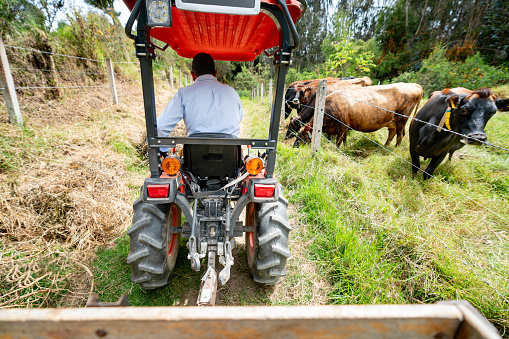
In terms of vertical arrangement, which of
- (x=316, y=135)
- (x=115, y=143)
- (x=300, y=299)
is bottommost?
(x=300, y=299)

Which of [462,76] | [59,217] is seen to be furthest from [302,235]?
[462,76]

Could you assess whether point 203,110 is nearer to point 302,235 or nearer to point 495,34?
point 302,235

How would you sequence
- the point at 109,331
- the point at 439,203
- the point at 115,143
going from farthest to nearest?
the point at 115,143 → the point at 439,203 → the point at 109,331

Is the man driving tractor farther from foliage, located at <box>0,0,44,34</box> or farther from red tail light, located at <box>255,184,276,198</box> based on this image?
foliage, located at <box>0,0,44,34</box>

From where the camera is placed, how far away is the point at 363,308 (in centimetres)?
74

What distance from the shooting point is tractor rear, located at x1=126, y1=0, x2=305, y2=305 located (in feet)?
5.24

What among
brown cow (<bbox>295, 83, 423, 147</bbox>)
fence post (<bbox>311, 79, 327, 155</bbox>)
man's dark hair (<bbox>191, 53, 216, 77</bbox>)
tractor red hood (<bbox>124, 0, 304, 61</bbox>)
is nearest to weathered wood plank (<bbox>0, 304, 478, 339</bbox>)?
tractor red hood (<bbox>124, 0, 304, 61</bbox>)

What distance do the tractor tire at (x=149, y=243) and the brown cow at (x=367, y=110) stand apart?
481cm

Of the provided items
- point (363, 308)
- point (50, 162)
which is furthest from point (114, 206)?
point (363, 308)

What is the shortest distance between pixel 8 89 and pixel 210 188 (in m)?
4.05

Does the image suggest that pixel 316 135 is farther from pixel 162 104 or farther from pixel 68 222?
pixel 162 104

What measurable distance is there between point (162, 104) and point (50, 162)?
22.3 ft

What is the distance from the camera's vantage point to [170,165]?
1.91 m

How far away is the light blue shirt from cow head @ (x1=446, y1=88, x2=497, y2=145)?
12.1 ft
